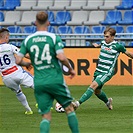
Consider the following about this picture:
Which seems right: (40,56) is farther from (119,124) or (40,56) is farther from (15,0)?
(15,0)

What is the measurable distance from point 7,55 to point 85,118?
223 centimetres

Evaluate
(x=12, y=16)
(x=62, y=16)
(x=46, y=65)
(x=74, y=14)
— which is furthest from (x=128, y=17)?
(x=46, y=65)

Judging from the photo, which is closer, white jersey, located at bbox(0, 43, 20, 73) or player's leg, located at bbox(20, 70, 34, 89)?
white jersey, located at bbox(0, 43, 20, 73)

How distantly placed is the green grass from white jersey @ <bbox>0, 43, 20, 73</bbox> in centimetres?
116

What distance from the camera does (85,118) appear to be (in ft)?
46.0

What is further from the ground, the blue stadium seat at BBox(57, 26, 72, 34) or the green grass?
the green grass

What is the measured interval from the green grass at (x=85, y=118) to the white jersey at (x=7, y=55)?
1.16m

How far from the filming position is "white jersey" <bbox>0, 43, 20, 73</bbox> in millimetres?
14500

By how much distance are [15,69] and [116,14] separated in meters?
14.5

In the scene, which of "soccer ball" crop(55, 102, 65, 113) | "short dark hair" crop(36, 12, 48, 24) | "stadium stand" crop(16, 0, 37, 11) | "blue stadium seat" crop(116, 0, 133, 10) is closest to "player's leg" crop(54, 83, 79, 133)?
"short dark hair" crop(36, 12, 48, 24)

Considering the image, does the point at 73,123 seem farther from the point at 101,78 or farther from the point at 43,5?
the point at 43,5

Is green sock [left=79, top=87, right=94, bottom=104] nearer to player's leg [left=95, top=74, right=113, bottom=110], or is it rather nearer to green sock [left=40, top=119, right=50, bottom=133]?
player's leg [left=95, top=74, right=113, bottom=110]

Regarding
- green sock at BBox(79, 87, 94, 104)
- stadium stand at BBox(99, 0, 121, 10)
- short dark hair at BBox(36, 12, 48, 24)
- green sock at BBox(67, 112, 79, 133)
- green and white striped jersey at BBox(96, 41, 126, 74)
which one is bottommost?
stadium stand at BBox(99, 0, 121, 10)

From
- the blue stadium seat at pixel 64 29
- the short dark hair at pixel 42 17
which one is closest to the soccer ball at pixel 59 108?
the short dark hair at pixel 42 17
